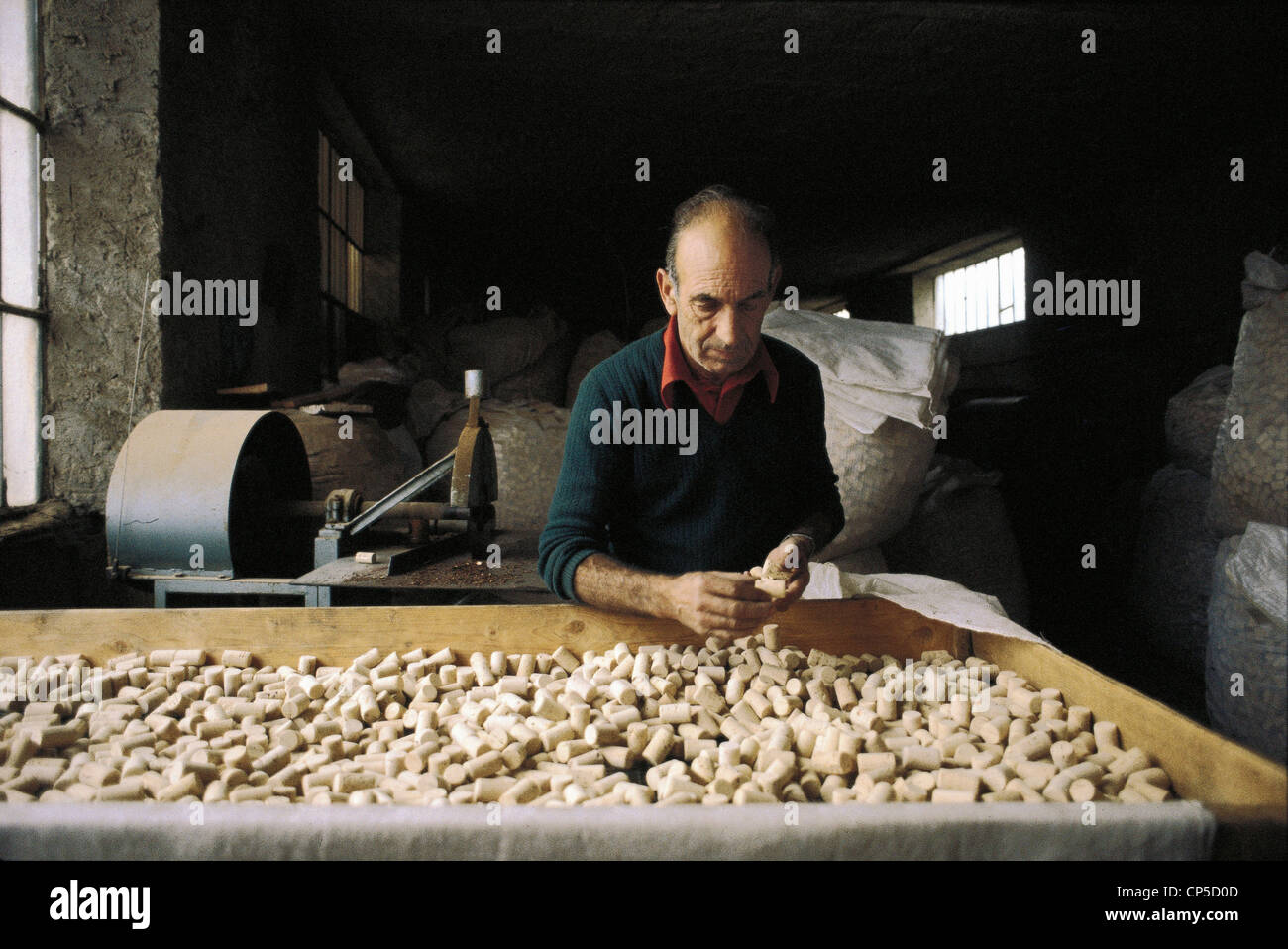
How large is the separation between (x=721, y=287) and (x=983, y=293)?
6.42 metres

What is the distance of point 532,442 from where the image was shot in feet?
12.2

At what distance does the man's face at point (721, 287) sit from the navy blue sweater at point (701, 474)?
0.16 m

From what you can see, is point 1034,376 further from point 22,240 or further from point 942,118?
point 22,240

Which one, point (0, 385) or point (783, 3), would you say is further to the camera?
point (783, 3)

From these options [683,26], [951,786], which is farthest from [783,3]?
[951,786]

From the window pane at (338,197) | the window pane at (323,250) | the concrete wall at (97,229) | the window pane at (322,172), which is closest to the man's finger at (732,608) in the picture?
the concrete wall at (97,229)

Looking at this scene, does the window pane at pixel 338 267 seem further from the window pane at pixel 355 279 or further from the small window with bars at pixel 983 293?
the small window with bars at pixel 983 293

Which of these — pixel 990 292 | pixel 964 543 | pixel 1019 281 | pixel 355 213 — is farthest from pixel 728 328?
pixel 990 292

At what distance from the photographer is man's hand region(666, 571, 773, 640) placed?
132 cm

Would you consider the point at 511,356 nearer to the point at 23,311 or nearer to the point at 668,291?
the point at 23,311

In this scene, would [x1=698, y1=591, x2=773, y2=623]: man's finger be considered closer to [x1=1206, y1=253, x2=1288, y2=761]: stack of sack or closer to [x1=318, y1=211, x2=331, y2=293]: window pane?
[x1=1206, y1=253, x2=1288, y2=761]: stack of sack

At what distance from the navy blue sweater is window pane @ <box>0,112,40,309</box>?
1997 mm

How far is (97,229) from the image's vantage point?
263 cm
